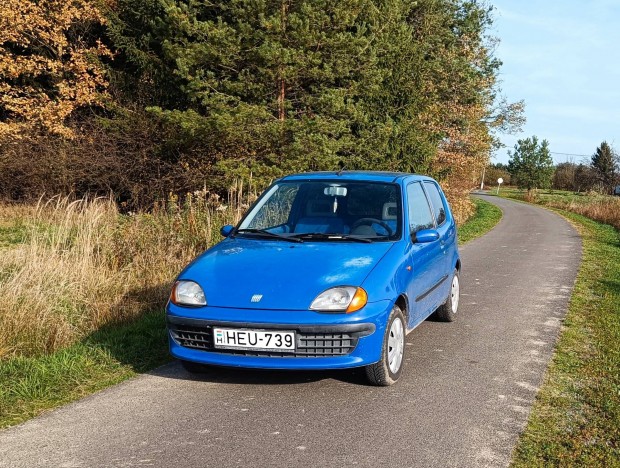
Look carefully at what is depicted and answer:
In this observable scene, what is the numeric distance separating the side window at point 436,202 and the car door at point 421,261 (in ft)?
0.80

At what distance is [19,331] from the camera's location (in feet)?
20.0

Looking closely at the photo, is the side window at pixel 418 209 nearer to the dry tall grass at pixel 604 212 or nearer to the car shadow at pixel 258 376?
the car shadow at pixel 258 376

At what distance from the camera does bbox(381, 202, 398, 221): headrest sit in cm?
592

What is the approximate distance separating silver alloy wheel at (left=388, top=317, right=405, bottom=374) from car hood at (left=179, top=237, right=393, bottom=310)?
0.56 meters

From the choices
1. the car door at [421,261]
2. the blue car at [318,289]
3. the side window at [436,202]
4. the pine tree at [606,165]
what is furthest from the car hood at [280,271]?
the pine tree at [606,165]

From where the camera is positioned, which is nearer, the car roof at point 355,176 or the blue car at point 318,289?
the blue car at point 318,289

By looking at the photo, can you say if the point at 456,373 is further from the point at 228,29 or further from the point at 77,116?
the point at 77,116

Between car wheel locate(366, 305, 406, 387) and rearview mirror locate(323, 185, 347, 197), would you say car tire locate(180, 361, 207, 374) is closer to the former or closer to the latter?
car wheel locate(366, 305, 406, 387)

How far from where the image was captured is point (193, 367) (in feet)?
17.0

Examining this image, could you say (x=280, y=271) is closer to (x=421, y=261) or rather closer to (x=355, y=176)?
(x=421, y=261)

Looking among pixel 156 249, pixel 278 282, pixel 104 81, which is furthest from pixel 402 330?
pixel 104 81

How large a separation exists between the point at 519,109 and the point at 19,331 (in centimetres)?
3872

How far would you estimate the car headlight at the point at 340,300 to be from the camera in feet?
15.1

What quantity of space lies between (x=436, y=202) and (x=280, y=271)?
3200 millimetres
